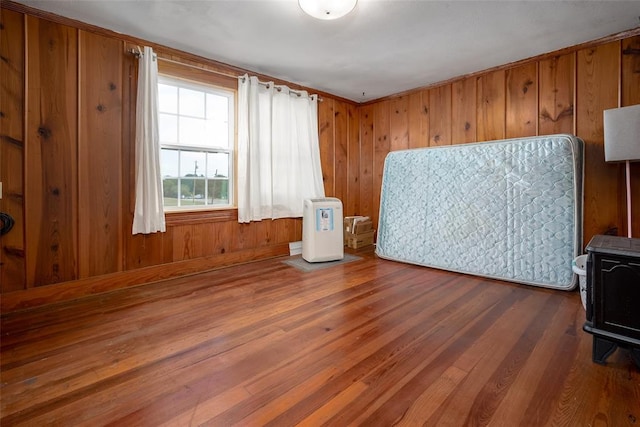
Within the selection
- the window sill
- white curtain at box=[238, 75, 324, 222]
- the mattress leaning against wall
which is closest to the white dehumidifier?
white curtain at box=[238, 75, 324, 222]

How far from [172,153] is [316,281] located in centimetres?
194

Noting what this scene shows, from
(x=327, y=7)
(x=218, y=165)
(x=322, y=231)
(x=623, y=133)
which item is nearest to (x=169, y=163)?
(x=218, y=165)

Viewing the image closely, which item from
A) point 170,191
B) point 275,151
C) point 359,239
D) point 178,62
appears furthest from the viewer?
point 359,239

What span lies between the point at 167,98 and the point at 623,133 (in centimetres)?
386

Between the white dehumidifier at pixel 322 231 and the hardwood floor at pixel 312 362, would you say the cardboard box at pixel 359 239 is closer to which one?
the white dehumidifier at pixel 322 231

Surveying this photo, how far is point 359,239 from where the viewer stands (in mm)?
4383

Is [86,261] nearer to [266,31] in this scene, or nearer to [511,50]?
[266,31]

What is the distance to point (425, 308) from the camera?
2.23m

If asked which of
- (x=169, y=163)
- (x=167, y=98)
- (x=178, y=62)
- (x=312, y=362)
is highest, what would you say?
(x=178, y=62)

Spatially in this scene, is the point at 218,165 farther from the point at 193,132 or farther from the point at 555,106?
the point at 555,106

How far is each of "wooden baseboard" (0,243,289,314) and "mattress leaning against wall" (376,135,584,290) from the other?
181cm

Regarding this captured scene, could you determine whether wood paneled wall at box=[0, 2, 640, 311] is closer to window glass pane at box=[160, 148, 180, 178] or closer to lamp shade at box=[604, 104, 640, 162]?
window glass pane at box=[160, 148, 180, 178]

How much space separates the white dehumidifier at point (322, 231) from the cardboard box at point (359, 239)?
691 millimetres

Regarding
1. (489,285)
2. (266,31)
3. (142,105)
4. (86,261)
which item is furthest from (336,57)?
(86,261)
